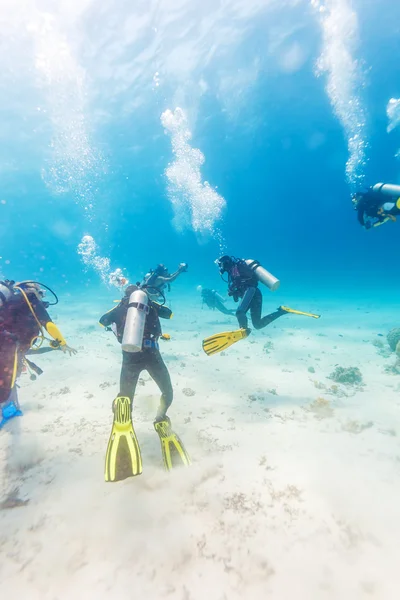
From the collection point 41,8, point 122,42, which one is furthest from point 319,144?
point 41,8

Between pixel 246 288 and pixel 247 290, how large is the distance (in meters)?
0.10

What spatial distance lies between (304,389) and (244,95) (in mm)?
35557

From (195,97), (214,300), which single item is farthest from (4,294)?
(195,97)

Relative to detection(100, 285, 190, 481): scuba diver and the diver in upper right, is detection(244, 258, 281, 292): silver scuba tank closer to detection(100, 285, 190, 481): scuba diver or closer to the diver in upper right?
detection(100, 285, 190, 481): scuba diver

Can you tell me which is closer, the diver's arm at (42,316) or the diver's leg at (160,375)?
the diver's leg at (160,375)

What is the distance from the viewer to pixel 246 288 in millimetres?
7906

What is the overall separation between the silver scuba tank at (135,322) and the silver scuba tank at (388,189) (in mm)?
6883

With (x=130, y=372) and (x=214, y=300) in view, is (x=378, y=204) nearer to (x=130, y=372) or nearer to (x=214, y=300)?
(x=130, y=372)

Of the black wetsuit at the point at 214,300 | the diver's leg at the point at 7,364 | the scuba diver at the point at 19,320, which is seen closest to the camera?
the diver's leg at the point at 7,364

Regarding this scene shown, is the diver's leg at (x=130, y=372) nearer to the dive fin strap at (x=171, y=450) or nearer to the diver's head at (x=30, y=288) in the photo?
the dive fin strap at (x=171, y=450)

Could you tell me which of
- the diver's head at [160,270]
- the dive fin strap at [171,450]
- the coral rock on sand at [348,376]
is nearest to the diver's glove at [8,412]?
the dive fin strap at [171,450]

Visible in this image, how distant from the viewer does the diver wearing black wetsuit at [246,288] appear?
305 inches

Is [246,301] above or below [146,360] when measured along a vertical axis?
above

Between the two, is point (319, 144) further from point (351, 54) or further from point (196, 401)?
point (196, 401)
